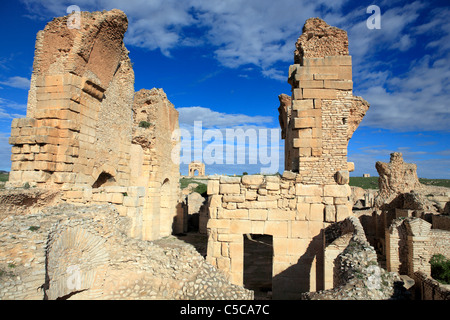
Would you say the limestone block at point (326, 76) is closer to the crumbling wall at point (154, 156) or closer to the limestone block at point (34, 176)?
the limestone block at point (34, 176)

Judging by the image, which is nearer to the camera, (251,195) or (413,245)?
(251,195)

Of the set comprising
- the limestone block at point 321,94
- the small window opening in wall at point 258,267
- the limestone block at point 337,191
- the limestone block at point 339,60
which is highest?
the limestone block at point 339,60

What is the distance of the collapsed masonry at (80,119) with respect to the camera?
24.6 ft

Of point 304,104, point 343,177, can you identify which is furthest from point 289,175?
point 304,104

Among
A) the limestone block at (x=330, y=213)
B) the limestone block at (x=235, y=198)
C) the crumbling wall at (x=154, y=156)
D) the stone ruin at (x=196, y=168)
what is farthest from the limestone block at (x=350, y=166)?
the stone ruin at (x=196, y=168)

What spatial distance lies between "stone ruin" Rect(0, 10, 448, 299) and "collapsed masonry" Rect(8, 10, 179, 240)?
0.11 feet

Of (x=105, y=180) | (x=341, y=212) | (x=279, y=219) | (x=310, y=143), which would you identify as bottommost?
(x=279, y=219)

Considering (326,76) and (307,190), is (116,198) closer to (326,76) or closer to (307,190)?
(307,190)

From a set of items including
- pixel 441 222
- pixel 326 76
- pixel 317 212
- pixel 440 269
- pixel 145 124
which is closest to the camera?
pixel 317 212

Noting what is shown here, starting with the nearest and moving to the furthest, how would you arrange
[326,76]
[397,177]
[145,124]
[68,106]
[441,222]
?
[326,76]
[68,106]
[441,222]
[145,124]
[397,177]

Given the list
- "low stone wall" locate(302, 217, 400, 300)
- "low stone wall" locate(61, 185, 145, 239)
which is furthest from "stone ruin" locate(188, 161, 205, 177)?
"low stone wall" locate(302, 217, 400, 300)

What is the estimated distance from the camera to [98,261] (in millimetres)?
5609

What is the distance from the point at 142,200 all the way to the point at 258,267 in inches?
233

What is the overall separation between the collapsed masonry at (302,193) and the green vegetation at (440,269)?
245 inches
